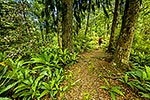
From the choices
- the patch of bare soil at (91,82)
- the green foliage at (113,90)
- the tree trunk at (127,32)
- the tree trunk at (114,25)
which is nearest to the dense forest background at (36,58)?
the tree trunk at (127,32)

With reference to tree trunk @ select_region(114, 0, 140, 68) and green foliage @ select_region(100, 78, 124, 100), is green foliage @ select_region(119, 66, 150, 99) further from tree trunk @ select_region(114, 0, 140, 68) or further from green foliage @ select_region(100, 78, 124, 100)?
tree trunk @ select_region(114, 0, 140, 68)

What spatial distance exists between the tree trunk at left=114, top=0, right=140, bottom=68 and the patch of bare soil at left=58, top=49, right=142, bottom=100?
0.47m

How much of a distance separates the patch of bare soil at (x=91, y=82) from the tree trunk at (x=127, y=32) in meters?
0.47

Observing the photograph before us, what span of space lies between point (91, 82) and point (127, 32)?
7.53 ft

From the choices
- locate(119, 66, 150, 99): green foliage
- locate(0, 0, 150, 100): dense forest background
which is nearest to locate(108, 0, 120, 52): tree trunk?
locate(0, 0, 150, 100): dense forest background

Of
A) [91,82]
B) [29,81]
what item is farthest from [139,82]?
[29,81]

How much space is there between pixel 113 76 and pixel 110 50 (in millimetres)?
5217

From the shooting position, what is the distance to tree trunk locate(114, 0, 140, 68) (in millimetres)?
5168

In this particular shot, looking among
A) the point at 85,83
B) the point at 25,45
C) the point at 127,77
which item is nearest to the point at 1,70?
the point at 25,45

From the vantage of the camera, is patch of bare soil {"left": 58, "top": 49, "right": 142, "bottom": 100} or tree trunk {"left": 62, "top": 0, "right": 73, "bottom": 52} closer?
patch of bare soil {"left": 58, "top": 49, "right": 142, "bottom": 100}

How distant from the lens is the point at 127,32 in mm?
5355

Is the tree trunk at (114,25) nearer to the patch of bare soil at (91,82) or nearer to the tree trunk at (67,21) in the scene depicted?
the tree trunk at (67,21)

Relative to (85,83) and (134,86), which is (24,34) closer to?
(85,83)

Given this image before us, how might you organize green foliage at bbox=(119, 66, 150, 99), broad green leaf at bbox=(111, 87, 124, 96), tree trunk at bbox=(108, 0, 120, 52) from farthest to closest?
tree trunk at bbox=(108, 0, 120, 52) → green foliage at bbox=(119, 66, 150, 99) → broad green leaf at bbox=(111, 87, 124, 96)
